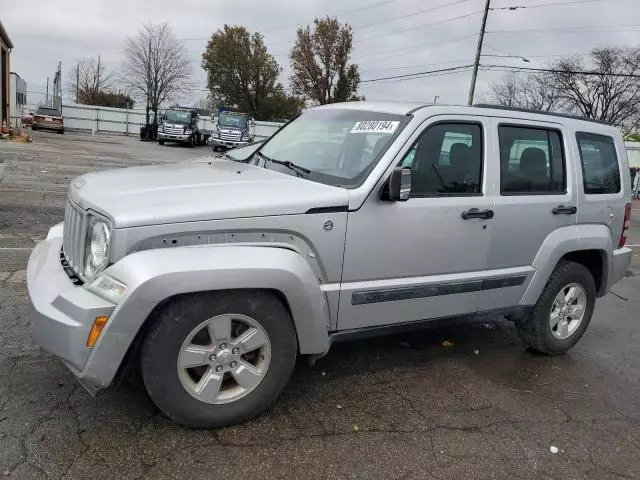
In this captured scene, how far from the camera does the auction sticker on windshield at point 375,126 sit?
3646mm

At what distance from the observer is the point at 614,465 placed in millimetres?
3150

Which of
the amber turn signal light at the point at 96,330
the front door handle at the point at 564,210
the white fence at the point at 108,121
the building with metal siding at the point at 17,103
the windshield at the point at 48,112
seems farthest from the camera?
the white fence at the point at 108,121

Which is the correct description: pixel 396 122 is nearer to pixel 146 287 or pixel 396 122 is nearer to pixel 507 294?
pixel 507 294

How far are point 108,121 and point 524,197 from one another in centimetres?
4438

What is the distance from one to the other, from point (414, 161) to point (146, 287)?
1.85 m

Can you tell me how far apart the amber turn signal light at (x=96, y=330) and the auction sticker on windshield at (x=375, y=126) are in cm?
202

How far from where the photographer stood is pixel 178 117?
34688mm

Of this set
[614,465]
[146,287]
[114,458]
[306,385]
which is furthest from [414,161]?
[114,458]

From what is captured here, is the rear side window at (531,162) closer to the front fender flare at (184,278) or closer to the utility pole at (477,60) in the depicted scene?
the front fender flare at (184,278)

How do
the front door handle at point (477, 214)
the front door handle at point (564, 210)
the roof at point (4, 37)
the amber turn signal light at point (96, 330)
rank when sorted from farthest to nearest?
1. the roof at point (4, 37)
2. the front door handle at point (564, 210)
3. the front door handle at point (477, 214)
4. the amber turn signal light at point (96, 330)

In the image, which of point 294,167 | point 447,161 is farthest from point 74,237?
point 447,161

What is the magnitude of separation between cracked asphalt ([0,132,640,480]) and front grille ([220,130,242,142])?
96.1 feet

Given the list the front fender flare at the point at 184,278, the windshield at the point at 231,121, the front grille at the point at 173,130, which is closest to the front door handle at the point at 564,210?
the front fender flare at the point at 184,278

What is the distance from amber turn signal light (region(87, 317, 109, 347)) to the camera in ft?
8.77
